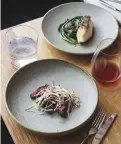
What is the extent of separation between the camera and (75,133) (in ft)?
2.78

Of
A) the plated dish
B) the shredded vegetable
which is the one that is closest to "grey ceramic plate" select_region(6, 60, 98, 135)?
the shredded vegetable

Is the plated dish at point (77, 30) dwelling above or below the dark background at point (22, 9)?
above

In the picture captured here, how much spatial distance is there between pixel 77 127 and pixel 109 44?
0.36 metres

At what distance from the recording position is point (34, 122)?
0.86 m

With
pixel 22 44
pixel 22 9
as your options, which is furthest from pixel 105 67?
pixel 22 9

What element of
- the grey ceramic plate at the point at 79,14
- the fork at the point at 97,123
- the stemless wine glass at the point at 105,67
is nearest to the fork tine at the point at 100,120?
the fork at the point at 97,123

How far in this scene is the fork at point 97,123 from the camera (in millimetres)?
834

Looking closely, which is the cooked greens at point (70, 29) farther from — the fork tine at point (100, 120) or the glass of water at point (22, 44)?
the fork tine at point (100, 120)

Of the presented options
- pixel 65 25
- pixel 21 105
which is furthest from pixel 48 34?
pixel 21 105

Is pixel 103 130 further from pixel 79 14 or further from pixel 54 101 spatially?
pixel 79 14

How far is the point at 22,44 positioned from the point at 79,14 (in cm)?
28

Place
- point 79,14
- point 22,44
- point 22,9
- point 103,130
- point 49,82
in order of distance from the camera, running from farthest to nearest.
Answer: point 22,9, point 79,14, point 22,44, point 49,82, point 103,130

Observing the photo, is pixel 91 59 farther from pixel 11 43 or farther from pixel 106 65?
pixel 11 43

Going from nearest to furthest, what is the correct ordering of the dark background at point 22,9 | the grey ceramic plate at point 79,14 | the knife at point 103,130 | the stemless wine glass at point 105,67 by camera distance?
the knife at point 103,130, the stemless wine glass at point 105,67, the grey ceramic plate at point 79,14, the dark background at point 22,9
